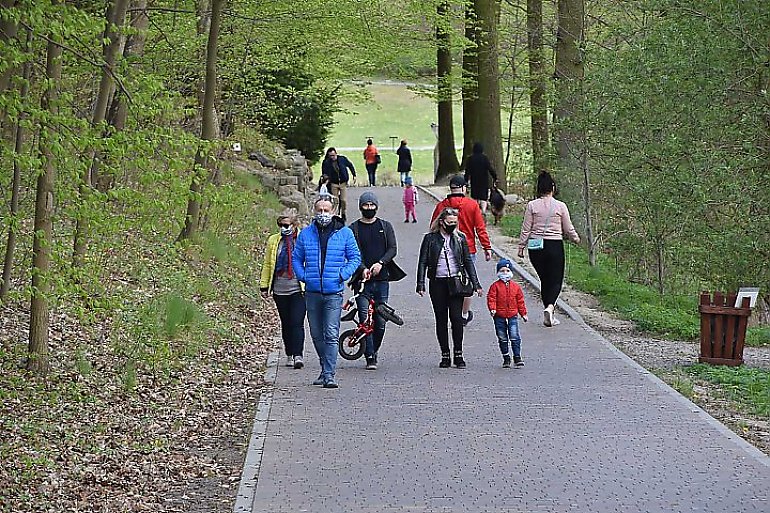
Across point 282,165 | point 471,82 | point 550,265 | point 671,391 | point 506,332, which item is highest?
point 471,82

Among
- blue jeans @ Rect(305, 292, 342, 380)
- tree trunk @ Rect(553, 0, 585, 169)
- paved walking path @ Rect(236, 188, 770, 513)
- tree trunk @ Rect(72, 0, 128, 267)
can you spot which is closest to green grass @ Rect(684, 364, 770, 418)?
paved walking path @ Rect(236, 188, 770, 513)

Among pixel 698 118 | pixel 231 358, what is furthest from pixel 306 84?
pixel 231 358

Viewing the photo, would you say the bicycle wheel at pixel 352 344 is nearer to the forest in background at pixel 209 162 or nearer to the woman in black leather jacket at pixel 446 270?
the woman in black leather jacket at pixel 446 270

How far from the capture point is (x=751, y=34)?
16359 mm

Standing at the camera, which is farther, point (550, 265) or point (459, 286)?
point (550, 265)

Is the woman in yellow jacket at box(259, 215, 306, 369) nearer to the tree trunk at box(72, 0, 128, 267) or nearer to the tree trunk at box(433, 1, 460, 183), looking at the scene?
the tree trunk at box(72, 0, 128, 267)

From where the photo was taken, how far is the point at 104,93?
12.5 metres

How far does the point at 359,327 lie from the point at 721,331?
13.8 ft

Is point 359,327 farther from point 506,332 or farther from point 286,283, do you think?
point 506,332

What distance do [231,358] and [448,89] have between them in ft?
82.5

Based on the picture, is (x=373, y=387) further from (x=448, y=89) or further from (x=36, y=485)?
(x=448, y=89)

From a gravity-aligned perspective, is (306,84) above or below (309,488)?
above

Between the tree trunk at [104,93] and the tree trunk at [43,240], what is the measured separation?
306mm

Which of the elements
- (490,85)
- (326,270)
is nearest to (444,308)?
(326,270)
